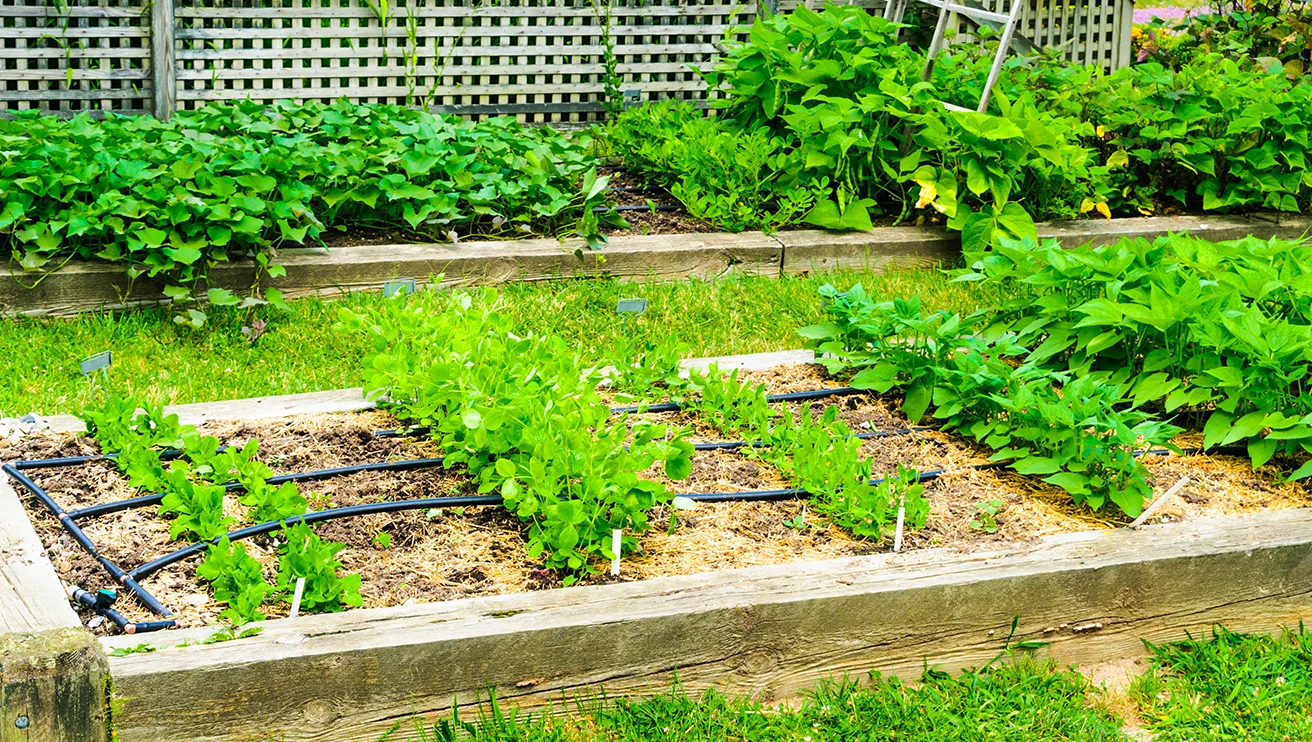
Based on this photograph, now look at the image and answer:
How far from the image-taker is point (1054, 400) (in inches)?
142

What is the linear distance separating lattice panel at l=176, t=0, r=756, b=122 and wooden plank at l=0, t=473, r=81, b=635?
4.12 m

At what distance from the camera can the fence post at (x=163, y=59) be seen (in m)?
6.49

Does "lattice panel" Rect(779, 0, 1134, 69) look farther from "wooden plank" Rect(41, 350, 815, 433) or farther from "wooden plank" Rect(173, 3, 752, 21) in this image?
"wooden plank" Rect(41, 350, 815, 433)

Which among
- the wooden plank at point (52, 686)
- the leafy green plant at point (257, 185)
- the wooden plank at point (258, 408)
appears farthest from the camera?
the leafy green plant at point (257, 185)

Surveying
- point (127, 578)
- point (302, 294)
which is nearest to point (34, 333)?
point (302, 294)

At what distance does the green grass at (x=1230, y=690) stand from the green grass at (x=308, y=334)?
2.12 m

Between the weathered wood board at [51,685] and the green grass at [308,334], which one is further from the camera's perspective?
the green grass at [308,334]

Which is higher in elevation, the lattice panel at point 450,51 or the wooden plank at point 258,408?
the lattice panel at point 450,51

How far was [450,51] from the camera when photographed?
283 inches

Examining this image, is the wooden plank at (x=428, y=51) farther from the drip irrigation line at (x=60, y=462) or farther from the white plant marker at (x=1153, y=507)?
the white plant marker at (x=1153, y=507)

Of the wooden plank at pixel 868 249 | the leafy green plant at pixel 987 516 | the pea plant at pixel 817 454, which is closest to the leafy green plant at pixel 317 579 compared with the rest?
the pea plant at pixel 817 454

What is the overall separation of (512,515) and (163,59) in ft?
14.0

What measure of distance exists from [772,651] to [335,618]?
91 centimetres

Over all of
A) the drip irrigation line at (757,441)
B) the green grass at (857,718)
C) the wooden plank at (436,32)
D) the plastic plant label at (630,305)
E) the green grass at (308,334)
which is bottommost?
the green grass at (857,718)
